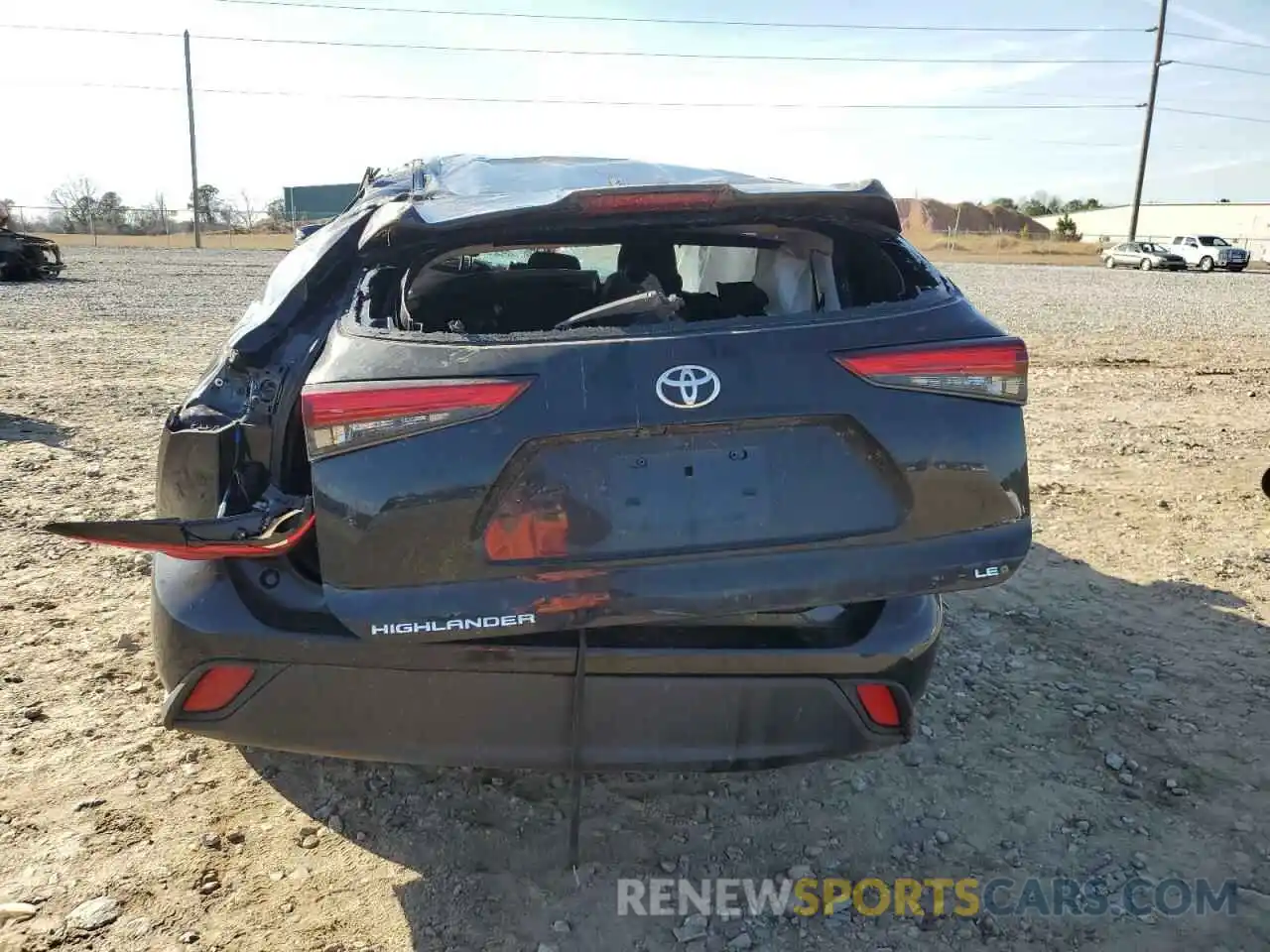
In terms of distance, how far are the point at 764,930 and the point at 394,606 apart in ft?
3.99

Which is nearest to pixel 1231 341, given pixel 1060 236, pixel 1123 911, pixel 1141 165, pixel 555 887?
pixel 1123 911

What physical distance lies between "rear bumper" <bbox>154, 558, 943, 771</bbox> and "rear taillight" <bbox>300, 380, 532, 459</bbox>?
18.4 inches

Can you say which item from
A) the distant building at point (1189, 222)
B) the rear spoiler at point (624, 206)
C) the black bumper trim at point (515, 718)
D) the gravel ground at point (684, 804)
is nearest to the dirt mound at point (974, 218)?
the distant building at point (1189, 222)

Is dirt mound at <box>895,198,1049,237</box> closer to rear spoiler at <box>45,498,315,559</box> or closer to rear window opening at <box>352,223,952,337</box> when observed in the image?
rear window opening at <box>352,223,952,337</box>

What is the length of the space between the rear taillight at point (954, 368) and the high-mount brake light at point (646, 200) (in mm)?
493

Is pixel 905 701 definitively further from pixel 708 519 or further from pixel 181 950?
pixel 181 950

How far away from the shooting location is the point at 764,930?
2.32 metres

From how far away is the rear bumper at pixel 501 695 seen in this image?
6.94 feet

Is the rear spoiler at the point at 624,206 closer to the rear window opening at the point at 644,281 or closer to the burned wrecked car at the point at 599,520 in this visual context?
the burned wrecked car at the point at 599,520

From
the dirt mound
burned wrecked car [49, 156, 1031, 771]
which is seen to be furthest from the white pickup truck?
burned wrecked car [49, 156, 1031, 771]

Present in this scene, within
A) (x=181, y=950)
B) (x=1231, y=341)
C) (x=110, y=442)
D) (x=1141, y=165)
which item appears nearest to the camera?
(x=181, y=950)

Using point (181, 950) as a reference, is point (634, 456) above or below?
above

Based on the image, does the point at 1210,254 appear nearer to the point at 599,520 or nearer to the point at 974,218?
the point at 974,218

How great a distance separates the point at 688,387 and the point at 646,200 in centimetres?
48
